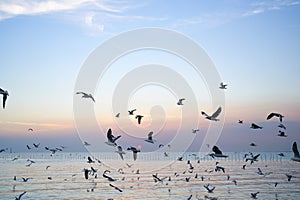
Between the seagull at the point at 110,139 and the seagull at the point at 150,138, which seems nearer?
the seagull at the point at 110,139

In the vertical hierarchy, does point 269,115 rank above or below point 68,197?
above

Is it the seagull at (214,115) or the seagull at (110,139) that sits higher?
the seagull at (214,115)

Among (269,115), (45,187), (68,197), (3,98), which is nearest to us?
(3,98)

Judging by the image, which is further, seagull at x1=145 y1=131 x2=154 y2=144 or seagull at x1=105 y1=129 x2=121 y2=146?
seagull at x1=145 y1=131 x2=154 y2=144

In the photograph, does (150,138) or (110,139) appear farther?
(150,138)

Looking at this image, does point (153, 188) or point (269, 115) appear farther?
point (153, 188)

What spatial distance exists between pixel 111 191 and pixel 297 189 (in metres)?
30.0

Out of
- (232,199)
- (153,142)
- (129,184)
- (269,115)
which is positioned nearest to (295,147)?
(269,115)

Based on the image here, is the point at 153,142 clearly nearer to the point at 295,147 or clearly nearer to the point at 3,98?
the point at 295,147

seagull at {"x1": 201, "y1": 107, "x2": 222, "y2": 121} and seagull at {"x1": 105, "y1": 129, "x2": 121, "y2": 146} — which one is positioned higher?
seagull at {"x1": 201, "y1": 107, "x2": 222, "y2": 121}

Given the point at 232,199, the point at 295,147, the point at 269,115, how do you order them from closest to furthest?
1. the point at 295,147
2. the point at 269,115
3. the point at 232,199

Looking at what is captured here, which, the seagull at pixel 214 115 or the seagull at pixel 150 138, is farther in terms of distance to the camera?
the seagull at pixel 150 138

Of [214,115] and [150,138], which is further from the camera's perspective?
[150,138]

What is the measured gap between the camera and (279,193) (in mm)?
60062
